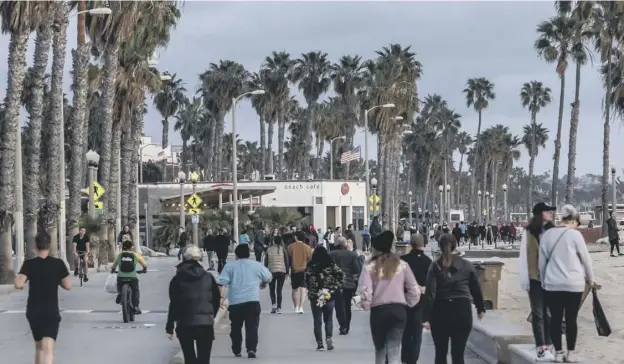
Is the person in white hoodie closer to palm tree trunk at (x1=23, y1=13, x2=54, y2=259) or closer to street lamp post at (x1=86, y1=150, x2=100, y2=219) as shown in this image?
palm tree trunk at (x1=23, y1=13, x2=54, y2=259)

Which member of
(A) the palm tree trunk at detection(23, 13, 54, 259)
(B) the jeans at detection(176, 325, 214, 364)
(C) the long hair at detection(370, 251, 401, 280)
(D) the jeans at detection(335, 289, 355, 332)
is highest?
(A) the palm tree trunk at detection(23, 13, 54, 259)

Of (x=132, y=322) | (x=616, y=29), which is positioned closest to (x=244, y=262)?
(x=132, y=322)

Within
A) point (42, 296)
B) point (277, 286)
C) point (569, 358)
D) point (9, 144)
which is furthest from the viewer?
point (9, 144)

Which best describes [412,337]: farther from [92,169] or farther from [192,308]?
Result: [92,169]

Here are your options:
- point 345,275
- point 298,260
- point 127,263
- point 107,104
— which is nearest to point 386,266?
point 345,275

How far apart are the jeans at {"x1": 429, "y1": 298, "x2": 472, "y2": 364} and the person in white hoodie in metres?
1.41

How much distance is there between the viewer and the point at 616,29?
6612 centimetres

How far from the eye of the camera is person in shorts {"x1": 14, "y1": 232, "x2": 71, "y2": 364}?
12.7 m

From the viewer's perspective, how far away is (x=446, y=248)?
12023 millimetres

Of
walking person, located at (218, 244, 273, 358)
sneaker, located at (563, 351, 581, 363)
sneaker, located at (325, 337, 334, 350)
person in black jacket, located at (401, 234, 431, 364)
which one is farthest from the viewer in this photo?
sneaker, located at (325, 337, 334, 350)

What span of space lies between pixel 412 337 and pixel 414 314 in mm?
350

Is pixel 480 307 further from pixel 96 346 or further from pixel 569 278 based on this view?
pixel 96 346

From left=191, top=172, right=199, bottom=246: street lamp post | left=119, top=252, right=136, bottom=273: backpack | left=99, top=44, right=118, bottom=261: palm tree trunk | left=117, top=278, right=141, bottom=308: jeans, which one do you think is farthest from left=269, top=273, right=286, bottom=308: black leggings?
left=191, top=172, right=199, bottom=246: street lamp post

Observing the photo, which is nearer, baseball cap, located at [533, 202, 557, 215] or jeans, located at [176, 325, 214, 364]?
jeans, located at [176, 325, 214, 364]
